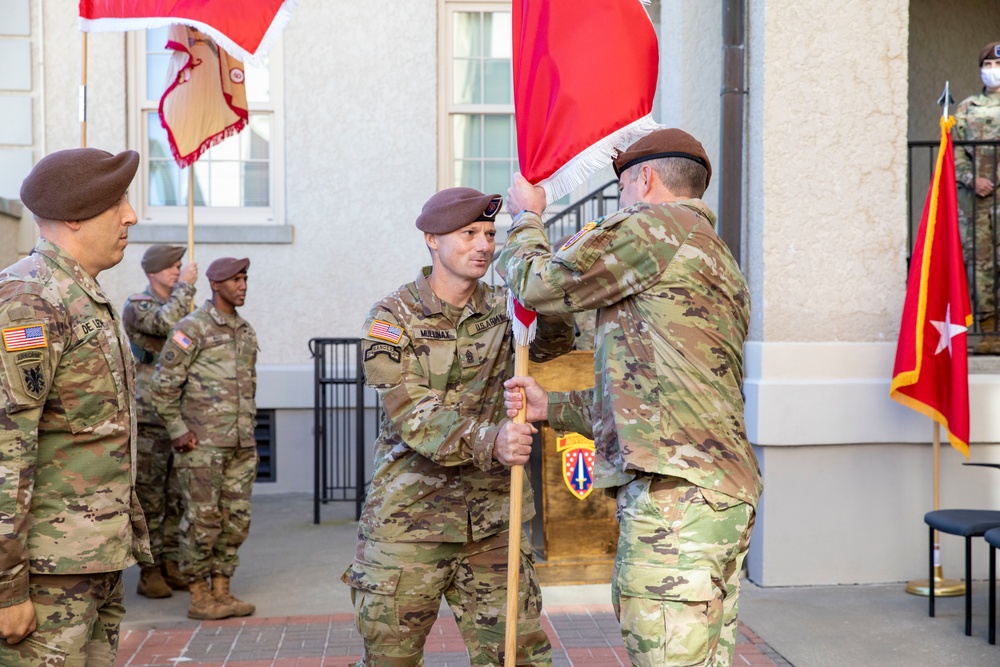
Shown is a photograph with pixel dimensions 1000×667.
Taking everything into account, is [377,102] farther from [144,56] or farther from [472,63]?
[144,56]

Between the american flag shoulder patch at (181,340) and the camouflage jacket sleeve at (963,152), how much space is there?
17.5ft

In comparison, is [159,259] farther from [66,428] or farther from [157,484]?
[66,428]

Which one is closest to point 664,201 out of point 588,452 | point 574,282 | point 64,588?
point 574,282

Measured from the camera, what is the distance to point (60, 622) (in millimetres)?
2967

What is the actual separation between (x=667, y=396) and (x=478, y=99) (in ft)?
26.0

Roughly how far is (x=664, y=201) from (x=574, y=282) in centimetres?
42

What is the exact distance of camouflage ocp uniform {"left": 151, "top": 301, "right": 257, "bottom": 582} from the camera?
615 centimetres

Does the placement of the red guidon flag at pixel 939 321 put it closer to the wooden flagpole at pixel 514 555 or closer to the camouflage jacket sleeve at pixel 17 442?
the wooden flagpole at pixel 514 555

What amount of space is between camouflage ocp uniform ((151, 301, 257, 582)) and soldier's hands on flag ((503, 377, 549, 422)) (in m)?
3.29

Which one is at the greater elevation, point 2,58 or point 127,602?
point 2,58

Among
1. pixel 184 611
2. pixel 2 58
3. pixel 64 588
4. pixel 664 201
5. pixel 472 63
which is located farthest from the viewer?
pixel 472 63

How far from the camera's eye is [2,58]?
984cm

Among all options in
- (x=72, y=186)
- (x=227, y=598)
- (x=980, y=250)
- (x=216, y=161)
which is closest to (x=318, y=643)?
(x=227, y=598)

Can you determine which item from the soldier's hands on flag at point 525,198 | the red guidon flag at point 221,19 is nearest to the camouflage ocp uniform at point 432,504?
the soldier's hands on flag at point 525,198
